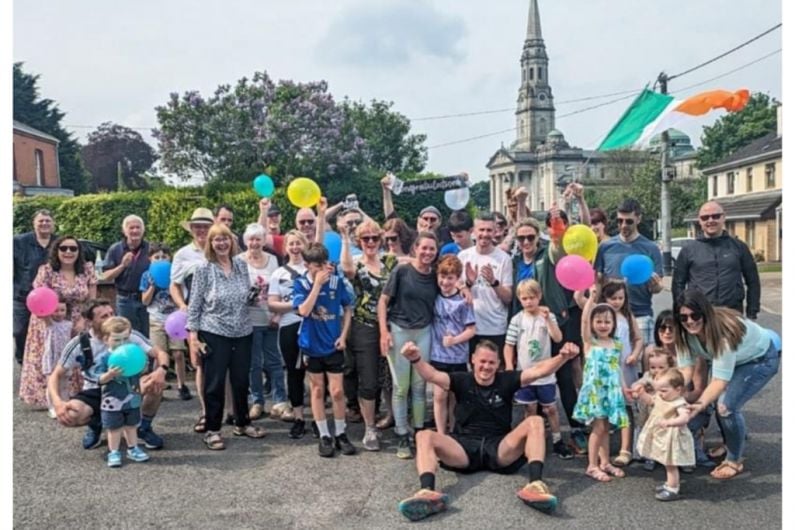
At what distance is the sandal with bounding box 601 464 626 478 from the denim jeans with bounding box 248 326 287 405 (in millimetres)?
3185

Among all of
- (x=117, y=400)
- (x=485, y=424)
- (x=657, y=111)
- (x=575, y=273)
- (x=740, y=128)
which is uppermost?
(x=740, y=128)

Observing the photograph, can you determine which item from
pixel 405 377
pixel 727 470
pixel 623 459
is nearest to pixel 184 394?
pixel 405 377

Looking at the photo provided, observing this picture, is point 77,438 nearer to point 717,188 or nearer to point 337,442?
point 337,442

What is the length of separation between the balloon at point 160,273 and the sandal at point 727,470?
527 centimetres

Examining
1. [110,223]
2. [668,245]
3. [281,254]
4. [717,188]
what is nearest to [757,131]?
[717,188]

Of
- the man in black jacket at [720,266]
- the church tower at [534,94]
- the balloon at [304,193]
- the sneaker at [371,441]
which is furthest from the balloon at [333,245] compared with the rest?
the church tower at [534,94]

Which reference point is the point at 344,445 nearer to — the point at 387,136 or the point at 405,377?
the point at 405,377

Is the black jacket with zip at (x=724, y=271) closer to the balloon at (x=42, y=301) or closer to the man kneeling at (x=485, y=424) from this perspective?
the man kneeling at (x=485, y=424)

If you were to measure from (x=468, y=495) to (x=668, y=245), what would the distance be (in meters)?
22.4

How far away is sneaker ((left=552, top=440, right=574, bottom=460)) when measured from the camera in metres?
5.53

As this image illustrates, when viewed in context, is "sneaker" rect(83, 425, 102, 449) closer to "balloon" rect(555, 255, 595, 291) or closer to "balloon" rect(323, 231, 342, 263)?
"balloon" rect(323, 231, 342, 263)

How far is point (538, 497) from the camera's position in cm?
447

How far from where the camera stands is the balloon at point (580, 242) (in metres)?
5.59

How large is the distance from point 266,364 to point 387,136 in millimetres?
44210
